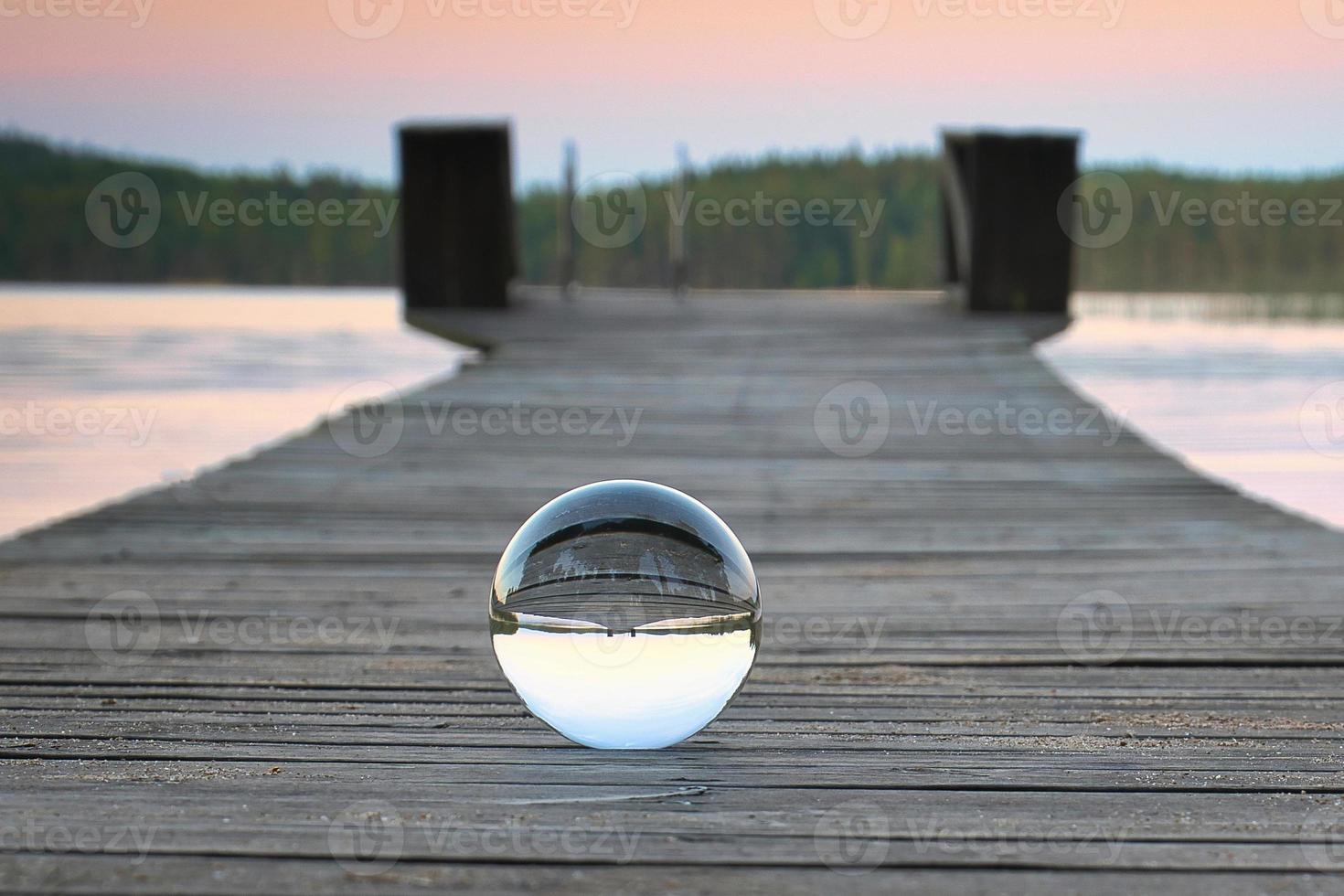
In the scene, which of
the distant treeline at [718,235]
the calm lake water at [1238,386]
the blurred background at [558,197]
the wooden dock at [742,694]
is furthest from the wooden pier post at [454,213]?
the distant treeline at [718,235]

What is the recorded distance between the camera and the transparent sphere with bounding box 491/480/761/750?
2357mm

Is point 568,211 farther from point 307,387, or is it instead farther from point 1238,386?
point 1238,386

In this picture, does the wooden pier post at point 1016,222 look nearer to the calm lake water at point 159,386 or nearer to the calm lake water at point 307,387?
the calm lake water at point 307,387

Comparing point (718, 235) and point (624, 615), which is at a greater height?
point (718, 235)

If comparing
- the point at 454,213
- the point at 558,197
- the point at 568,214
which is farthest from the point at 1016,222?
the point at 558,197

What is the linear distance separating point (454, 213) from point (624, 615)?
11.2 m

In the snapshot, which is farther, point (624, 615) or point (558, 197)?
point (558, 197)

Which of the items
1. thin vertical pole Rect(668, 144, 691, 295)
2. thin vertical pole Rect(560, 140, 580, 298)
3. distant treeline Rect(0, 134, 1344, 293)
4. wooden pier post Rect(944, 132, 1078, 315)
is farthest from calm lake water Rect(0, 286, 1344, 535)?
distant treeline Rect(0, 134, 1344, 293)

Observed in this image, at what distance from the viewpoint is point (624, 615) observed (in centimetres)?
234

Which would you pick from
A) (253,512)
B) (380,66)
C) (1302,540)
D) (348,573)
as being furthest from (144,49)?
(1302,540)

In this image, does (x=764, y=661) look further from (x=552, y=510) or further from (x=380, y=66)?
(x=380, y=66)

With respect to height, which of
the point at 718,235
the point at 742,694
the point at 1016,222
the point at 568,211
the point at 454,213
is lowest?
the point at 742,694

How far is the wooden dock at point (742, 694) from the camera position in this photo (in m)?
2.09

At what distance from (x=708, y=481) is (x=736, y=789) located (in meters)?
4.07
